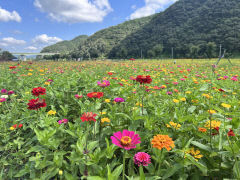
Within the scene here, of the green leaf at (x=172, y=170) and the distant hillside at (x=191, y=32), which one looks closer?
the green leaf at (x=172, y=170)

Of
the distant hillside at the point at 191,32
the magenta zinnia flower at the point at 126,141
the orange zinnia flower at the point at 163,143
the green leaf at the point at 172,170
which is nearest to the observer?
the magenta zinnia flower at the point at 126,141

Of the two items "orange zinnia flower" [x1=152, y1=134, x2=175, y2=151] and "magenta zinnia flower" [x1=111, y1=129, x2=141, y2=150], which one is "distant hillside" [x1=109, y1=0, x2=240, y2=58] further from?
"magenta zinnia flower" [x1=111, y1=129, x2=141, y2=150]

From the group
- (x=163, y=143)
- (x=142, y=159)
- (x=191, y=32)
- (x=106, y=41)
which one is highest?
(x=106, y=41)

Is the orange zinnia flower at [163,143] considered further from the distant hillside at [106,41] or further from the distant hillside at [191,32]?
the distant hillside at [106,41]

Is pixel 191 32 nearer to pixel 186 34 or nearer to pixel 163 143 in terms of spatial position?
pixel 186 34

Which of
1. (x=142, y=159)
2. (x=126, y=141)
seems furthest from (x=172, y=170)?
(x=126, y=141)

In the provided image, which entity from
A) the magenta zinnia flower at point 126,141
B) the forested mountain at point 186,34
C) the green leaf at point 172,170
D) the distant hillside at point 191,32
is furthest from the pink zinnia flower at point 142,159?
the forested mountain at point 186,34

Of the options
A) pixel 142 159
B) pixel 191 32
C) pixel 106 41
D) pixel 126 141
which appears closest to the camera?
pixel 126 141

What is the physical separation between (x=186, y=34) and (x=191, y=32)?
6.74 feet

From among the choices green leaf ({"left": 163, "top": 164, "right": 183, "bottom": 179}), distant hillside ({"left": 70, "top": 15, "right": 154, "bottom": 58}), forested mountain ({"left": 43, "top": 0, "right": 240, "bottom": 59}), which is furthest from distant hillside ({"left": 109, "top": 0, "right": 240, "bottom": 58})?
green leaf ({"left": 163, "top": 164, "right": 183, "bottom": 179})

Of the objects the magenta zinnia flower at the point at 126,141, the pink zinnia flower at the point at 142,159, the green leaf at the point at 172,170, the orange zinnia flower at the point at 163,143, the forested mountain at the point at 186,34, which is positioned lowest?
the green leaf at the point at 172,170

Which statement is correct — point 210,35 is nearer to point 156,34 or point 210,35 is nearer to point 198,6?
point 156,34

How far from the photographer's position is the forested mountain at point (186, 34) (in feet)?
145

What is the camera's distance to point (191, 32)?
59844mm
